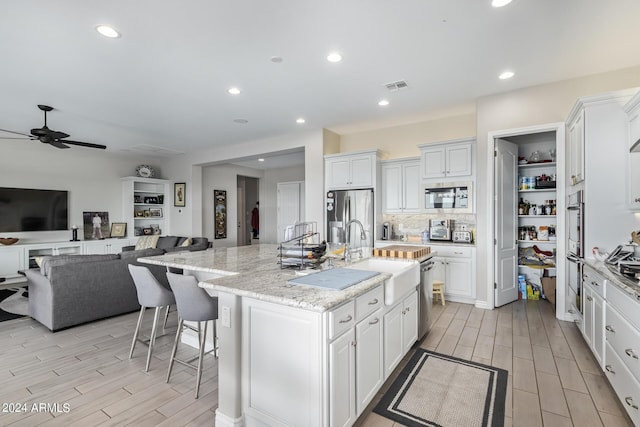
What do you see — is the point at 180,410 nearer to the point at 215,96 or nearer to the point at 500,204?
the point at 215,96

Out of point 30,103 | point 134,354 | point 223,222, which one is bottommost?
point 134,354

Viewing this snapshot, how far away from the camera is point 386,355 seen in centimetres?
217

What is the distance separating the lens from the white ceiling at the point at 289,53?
2.32 m

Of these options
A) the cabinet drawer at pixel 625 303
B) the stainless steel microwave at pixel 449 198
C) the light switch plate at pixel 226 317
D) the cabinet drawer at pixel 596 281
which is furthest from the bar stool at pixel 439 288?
the light switch plate at pixel 226 317

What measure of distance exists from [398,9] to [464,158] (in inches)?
109

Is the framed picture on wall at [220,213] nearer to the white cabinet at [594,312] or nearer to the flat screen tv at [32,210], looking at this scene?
the flat screen tv at [32,210]

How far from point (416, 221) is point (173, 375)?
420 cm

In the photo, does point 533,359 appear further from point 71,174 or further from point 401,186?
point 71,174

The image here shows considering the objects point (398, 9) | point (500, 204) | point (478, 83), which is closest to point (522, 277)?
point (500, 204)

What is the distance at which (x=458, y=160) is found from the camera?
14.9 feet

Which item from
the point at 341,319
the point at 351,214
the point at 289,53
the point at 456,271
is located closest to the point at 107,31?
the point at 289,53

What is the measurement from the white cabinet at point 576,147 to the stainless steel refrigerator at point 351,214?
2635 mm

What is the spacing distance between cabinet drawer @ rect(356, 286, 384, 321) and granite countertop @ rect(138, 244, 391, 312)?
0.07 m

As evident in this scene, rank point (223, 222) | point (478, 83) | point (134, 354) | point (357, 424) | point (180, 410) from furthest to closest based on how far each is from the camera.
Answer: point (223, 222), point (478, 83), point (134, 354), point (180, 410), point (357, 424)
